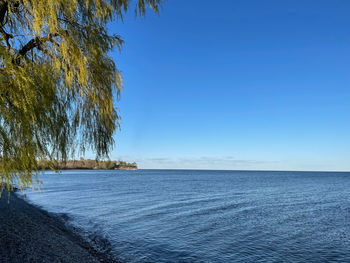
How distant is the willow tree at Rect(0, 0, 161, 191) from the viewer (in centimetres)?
357

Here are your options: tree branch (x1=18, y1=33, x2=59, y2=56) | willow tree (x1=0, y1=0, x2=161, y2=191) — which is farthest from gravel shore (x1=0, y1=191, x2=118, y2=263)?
tree branch (x1=18, y1=33, x2=59, y2=56)

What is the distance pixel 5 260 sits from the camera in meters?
6.31

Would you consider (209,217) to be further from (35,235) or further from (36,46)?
(36,46)

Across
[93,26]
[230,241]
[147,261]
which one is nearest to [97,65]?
[93,26]

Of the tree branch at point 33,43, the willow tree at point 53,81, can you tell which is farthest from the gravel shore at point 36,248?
the tree branch at point 33,43

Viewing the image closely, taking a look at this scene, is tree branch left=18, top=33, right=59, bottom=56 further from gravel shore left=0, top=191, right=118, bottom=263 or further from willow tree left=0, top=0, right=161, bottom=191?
gravel shore left=0, top=191, right=118, bottom=263

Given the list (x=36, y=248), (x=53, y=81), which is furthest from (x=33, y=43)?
(x=36, y=248)

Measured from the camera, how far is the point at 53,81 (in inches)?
171

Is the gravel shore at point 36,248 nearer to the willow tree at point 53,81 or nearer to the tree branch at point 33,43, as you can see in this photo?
the willow tree at point 53,81

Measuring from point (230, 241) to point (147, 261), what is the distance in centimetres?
464

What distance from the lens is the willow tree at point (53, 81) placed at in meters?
3.57

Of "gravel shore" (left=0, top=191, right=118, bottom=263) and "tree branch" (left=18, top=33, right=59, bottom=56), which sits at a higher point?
"tree branch" (left=18, top=33, right=59, bottom=56)

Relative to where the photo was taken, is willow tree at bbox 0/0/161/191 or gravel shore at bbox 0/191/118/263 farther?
gravel shore at bbox 0/191/118/263

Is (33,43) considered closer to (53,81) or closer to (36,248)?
(53,81)
